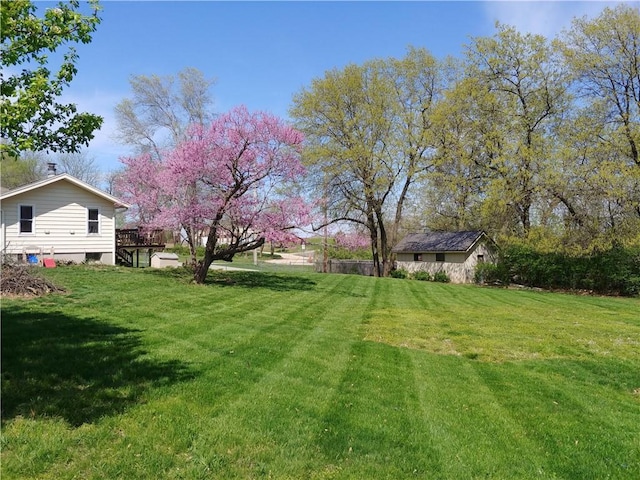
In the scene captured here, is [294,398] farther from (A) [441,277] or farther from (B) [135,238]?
(A) [441,277]

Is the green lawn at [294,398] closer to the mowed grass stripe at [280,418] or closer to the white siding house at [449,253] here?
the mowed grass stripe at [280,418]

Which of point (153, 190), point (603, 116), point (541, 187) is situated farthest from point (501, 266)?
point (153, 190)

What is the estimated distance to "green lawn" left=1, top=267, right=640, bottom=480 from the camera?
3.67 metres

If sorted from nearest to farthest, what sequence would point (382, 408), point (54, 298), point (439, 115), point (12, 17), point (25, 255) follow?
point (12, 17) → point (382, 408) → point (54, 298) → point (25, 255) → point (439, 115)

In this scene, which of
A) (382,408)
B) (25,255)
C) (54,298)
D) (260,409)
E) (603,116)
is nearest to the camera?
(260,409)

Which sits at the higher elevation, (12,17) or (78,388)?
(12,17)

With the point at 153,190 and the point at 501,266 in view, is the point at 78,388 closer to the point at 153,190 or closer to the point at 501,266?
the point at 153,190

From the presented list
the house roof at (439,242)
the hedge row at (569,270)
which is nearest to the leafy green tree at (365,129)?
the house roof at (439,242)

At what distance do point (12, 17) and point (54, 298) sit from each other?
22.8ft

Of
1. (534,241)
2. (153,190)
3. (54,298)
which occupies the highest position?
(153,190)

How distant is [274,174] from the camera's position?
53.4ft

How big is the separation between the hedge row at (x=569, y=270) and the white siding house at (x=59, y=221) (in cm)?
2309

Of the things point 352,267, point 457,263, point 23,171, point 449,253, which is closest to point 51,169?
point 23,171

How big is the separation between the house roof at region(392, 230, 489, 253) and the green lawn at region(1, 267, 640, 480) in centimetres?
2166
